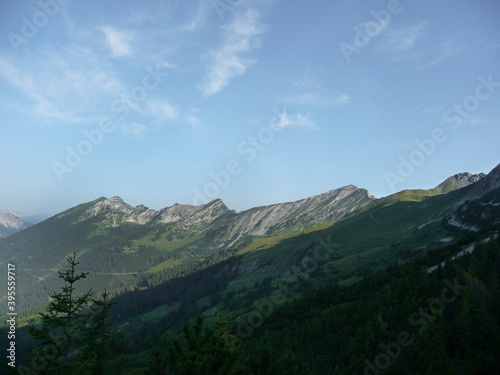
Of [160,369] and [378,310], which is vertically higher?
[160,369]

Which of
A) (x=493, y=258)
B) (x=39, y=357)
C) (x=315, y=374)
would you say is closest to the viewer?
(x=39, y=357)

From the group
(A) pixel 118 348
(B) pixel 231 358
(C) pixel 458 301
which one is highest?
(A) pixel 118 348

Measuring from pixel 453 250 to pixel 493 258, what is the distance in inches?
1510

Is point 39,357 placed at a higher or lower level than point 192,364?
higher

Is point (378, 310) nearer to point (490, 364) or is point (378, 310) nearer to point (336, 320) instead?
point (336, 320)

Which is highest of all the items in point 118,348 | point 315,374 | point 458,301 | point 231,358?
point 118,348

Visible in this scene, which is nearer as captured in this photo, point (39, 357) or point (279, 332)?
point (39, 357)

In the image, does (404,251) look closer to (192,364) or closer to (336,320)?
(336,320)

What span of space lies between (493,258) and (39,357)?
94059 millimetres

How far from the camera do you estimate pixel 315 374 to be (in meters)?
66.0

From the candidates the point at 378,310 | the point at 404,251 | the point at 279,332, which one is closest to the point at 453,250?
the point at 378,310

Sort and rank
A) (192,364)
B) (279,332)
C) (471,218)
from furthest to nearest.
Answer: (471,218), (279,332), (192,364)

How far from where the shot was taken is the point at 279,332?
106 meters

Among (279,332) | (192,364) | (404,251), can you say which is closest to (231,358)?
(192,364)
